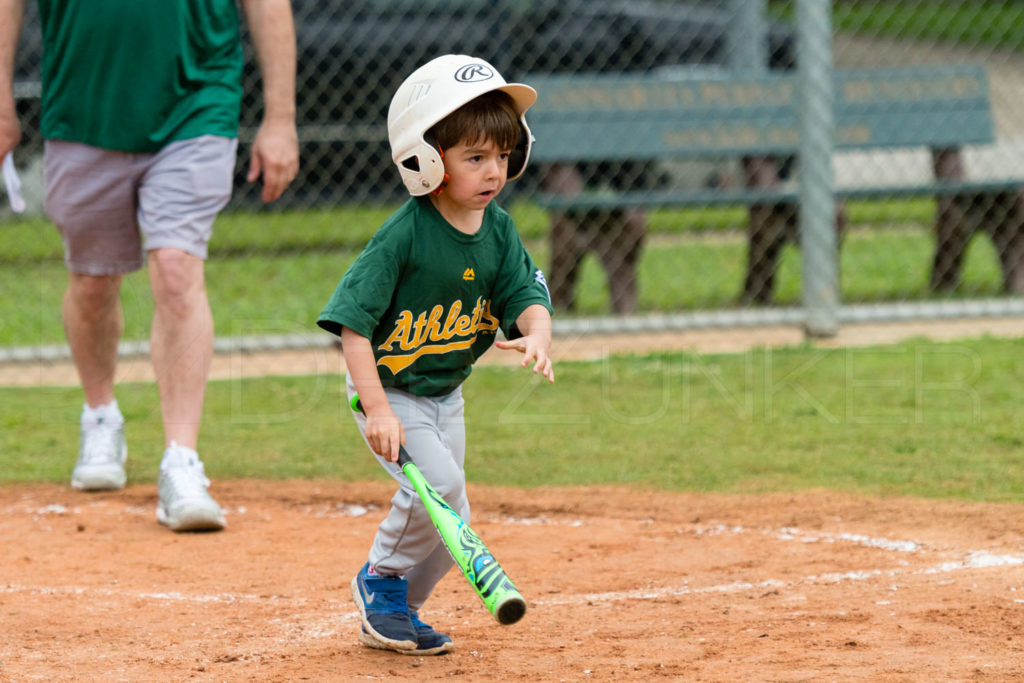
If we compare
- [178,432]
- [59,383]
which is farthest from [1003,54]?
[178,432]

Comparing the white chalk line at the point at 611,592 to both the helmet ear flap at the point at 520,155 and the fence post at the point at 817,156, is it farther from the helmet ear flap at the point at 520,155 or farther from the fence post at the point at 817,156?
the fence post at the point at 817,156

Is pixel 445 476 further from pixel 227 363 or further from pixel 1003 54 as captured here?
pixel 1003 54

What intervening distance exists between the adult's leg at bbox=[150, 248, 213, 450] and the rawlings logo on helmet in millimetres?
1568

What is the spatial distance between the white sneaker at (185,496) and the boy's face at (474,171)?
5.03 ft

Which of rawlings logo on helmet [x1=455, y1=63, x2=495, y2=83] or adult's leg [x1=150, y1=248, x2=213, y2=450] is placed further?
adult's leg [x1=150, y1=248, x2=213, y2=450]

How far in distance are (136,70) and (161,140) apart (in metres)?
0.23

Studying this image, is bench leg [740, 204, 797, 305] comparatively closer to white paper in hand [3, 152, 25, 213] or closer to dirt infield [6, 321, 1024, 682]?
dirt infield [6, 321, 1024, 682]

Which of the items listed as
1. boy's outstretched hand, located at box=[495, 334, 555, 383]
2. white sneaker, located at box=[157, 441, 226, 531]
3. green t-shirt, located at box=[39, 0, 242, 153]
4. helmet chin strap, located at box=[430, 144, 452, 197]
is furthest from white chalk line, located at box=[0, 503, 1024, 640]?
green t-shirt, located at box=[39, 0, 242, 153]

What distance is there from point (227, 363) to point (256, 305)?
4.49 feet

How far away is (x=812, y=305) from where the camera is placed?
701 centimetres

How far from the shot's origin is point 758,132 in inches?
292

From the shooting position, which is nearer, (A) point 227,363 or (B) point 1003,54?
(A) point 227,363

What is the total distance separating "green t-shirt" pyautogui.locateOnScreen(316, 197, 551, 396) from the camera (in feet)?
9.43

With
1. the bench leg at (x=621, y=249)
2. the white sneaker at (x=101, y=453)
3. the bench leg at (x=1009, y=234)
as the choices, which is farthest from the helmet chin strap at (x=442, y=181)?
the bench leg at (x=1009, y=234)
